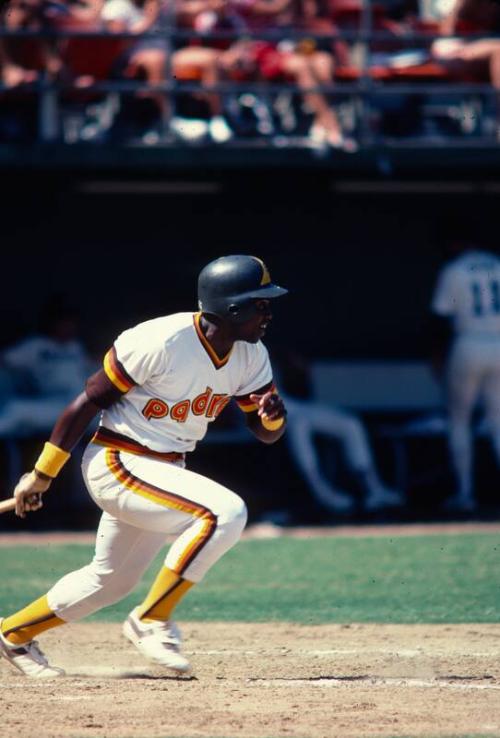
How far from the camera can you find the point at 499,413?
9.96 m

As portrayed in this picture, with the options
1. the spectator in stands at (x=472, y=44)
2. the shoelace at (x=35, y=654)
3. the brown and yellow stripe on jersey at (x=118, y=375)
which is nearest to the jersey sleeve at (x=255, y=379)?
the brown and yellow stripe on jersey at (x=118, y=375)

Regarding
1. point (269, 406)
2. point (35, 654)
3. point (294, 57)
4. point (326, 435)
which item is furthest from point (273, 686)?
point (294, 57)

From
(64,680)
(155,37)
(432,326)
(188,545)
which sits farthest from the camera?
(432,326)

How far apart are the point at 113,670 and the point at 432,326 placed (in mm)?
7082

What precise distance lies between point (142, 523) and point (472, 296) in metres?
5.54

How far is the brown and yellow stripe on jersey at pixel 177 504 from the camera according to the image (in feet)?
15.6

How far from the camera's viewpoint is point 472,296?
9922 mm

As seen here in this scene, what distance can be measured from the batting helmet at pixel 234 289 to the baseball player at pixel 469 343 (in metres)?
5.08

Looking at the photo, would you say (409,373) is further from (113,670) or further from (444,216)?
(113,670)

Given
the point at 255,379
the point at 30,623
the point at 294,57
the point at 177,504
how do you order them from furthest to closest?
the point at 294,57 < the point at 255,379 < the point at 30,623 < the point at 177,504

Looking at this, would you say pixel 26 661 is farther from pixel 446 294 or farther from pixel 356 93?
pixel 356 93

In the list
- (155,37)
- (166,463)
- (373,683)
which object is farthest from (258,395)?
(155,37)

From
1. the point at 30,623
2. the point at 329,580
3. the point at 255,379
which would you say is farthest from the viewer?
the point at 329,580

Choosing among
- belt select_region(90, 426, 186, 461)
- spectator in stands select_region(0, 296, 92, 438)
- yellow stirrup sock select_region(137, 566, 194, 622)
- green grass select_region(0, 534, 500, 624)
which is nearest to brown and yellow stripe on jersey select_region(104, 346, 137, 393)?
belt select_region(90, 426, 186, 461)
